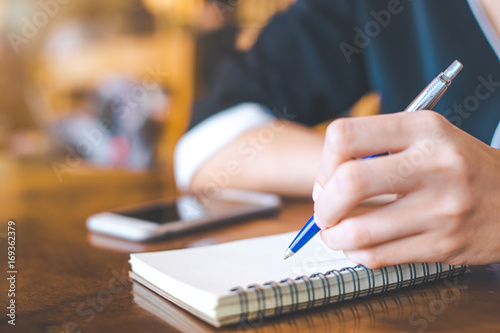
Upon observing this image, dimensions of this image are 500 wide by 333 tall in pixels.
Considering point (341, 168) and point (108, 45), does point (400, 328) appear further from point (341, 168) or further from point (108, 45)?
point (108, 45)

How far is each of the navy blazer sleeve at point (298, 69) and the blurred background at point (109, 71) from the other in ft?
6.61

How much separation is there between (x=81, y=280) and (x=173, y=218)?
197 mm

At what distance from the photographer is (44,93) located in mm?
3016

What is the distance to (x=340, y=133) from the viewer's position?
0.34m

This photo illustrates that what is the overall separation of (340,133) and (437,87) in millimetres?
106

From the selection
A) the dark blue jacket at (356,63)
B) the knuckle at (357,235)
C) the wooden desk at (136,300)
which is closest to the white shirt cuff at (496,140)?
the dark blue jacket at (356,63)

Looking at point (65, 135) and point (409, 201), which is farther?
point (65, 135)

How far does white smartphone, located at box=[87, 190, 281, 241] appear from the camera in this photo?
56 cm

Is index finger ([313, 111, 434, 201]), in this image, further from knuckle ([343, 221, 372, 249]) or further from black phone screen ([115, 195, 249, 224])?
black phone screen ([115, 195, 249, 224])

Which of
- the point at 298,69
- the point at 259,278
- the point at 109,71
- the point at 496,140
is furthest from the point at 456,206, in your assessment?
the point at 109,71

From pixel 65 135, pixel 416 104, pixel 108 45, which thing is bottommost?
pixel 65 135

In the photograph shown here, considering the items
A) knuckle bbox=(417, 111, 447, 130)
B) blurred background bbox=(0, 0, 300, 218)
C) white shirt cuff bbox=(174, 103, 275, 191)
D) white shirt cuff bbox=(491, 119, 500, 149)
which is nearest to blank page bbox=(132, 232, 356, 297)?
knuckle bbox=(417, 111, 447, 130)

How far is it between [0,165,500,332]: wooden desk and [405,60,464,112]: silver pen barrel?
15 centimetres

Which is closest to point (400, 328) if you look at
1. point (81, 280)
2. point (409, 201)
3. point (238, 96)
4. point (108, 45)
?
point (409, 201)
